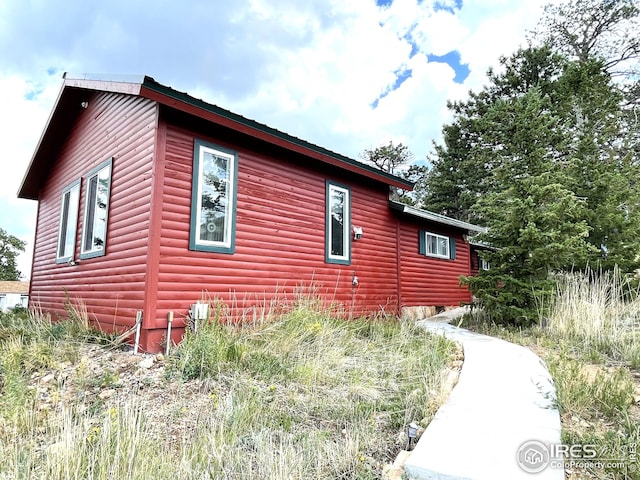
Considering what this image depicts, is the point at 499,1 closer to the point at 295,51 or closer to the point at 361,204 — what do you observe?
the point at 295,51

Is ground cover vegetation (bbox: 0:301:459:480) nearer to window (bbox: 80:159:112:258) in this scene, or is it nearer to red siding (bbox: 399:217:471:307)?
window (bbox: 80:159:112:258)

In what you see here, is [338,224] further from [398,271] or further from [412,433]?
[412,433]

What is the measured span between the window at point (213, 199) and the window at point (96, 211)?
72.2 inches

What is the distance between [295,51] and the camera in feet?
44.8

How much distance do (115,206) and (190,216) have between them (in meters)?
1.54

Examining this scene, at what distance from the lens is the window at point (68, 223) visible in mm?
7398

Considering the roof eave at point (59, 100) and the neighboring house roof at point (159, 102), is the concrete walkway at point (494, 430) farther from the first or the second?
the roof eave at point (59, 100)

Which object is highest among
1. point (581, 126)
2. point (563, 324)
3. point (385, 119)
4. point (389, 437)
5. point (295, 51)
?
point (385, 119)

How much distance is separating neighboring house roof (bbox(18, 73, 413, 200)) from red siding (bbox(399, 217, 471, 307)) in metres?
1.51

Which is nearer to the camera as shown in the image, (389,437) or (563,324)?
(389,437)

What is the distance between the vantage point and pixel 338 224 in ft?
25.5

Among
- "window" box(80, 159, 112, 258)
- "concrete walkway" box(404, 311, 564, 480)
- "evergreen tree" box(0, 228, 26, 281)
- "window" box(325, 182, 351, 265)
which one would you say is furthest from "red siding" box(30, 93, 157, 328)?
"evergreen tree" box(0, 228, 26, 281)

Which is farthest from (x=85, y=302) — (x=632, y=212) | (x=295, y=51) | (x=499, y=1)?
(x=499, y=1)

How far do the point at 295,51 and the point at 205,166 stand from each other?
32.4ft
